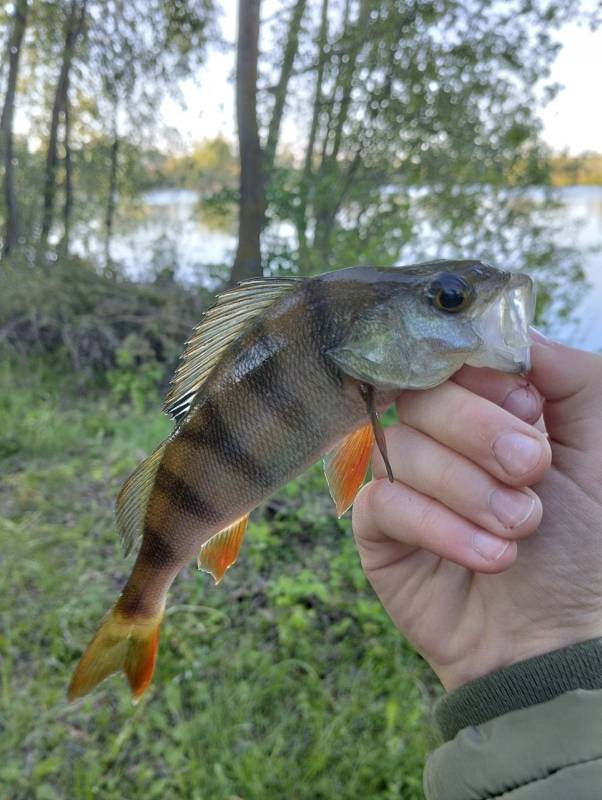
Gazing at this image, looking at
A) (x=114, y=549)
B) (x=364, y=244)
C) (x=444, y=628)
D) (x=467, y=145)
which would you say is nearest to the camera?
(x=444, y=628)

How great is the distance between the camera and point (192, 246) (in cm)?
1027

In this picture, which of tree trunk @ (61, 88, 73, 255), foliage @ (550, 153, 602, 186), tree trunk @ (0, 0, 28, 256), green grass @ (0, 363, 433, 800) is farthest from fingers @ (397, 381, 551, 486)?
tree trunk @ (61, 88, 73, 255)

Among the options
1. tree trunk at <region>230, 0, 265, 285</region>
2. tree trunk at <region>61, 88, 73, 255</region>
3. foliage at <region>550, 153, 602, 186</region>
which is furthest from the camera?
tree trunk at <region>61, 88, 73, 255</region>

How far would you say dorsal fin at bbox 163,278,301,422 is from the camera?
3.91ft

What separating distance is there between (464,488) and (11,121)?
9.88m

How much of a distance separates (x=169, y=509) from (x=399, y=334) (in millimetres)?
603

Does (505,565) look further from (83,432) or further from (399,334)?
(83,432)

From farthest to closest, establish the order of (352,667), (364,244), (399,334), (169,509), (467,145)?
1. (467,145)
2. (364,244)
3. (352,667)
4. (169,509)
5. (399,334)

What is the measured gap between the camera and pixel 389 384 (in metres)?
1.13

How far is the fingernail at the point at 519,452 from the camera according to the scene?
106 centimetres

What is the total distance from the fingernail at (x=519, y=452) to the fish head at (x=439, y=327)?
0.42 ft

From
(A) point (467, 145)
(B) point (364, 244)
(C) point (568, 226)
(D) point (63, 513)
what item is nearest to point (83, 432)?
(D) point (63, 513)

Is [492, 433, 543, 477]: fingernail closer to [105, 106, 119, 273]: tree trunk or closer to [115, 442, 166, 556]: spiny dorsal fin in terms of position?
[115, 442, 166, 556]: spiny dorsal fin

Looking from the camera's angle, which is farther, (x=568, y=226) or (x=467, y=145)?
(x=568, y=226)
